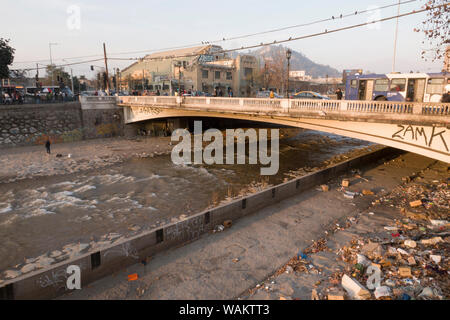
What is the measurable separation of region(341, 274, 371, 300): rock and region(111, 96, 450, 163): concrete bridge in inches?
327

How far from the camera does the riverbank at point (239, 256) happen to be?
7.34m

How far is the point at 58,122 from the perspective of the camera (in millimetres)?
31141

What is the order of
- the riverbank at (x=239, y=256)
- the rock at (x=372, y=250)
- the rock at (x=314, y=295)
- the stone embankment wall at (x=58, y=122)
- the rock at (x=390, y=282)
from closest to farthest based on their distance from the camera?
the rock at (x=314, y=295)
the rock at (x=390, y=282)
the riverbank at (x=239, y=256)
the rock at (x=372, y=250)
the stone embankment wall at (x=58, y=122)

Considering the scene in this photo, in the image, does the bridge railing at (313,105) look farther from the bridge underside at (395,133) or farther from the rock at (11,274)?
→ the rock at (11,274)

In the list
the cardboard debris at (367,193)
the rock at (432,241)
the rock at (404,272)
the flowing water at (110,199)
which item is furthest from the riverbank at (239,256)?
the flowing water at (110,199)

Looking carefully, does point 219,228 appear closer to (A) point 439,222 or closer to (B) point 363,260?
(B) point 363,260

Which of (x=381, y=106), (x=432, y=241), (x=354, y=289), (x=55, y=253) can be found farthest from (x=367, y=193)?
(x=55, y=253)

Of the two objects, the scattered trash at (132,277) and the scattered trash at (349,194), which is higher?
the scattered trash at (349,194)

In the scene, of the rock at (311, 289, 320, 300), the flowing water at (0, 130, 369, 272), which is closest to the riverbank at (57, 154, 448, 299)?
the rock at (311, 289, 320, 300)

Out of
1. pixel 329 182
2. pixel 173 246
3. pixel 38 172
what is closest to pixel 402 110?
pixel 329 182

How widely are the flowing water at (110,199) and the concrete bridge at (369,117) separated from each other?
15.4 ft

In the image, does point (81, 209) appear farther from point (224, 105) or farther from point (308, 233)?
point (224, 105)
